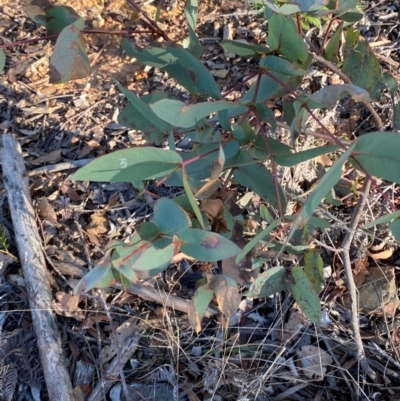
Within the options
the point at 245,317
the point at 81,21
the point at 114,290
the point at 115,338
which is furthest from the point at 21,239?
the point at 81,21

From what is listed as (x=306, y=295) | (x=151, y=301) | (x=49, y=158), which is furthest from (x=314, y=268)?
(x=49, y=158)

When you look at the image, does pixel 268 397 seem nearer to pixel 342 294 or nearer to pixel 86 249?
pixel 342 294

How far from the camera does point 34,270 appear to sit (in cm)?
197

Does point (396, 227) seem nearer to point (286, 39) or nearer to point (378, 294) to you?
Answer: point (286, 39)

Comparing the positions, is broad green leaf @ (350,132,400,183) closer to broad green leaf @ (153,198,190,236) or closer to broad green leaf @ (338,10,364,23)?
broad green leaf @ (153,198,190,236)

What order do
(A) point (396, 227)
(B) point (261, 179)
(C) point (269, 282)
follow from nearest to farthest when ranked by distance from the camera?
1. (A) point (396, 227)
2. (B) point (261, 179)
3. (C) point (269, 282)

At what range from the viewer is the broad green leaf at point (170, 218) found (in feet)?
3.08

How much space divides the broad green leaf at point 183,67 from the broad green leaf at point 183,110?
25 cm

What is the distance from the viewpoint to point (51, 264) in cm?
201

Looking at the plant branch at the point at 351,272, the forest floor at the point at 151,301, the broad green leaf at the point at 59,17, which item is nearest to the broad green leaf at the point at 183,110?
the broad green leaf at the point at 59,17

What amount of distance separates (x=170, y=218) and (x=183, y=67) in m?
0.49

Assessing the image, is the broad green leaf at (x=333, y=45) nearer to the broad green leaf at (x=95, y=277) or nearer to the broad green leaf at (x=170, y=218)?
the broad green leaf at (x=170, y=218)

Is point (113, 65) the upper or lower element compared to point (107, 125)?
upper

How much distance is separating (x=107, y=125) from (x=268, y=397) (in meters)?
1.37
